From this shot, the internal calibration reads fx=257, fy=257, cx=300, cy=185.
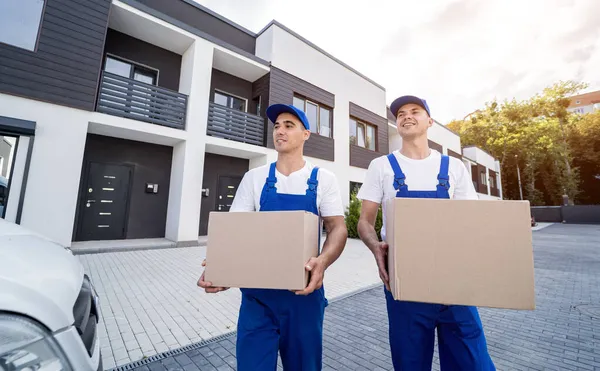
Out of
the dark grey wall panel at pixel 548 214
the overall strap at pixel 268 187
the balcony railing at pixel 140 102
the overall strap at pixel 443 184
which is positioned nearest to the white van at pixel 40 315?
the overall strap at pixel 268 187

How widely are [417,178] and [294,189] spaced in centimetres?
78

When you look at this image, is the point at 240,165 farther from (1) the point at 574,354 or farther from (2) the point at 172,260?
(1) the point at 574,354

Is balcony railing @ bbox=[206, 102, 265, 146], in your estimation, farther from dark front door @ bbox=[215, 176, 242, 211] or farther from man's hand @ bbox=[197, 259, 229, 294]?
man's hand @ bbox=[197, 259, 229, 294]

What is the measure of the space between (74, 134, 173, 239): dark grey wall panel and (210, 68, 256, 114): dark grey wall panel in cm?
290

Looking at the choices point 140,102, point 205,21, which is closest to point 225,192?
point 140,102

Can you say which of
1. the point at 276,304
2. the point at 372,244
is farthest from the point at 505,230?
the point at 276,304

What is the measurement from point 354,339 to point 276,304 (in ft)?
5.58

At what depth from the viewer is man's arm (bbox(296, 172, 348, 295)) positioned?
50.6 inches

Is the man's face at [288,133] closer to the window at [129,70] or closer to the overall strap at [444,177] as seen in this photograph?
the overall strap at [444,177]

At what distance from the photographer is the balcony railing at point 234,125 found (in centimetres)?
840

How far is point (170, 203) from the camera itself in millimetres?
7871

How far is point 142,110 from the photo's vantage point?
282 inches

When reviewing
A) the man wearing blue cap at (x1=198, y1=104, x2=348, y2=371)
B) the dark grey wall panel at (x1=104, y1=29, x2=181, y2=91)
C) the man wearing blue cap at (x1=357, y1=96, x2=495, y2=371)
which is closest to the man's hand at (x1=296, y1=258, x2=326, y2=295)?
the man wearing blue cap at (x1=198, y1=104, x2=348, y2=371)

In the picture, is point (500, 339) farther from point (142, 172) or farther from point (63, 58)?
point (63, 58)
